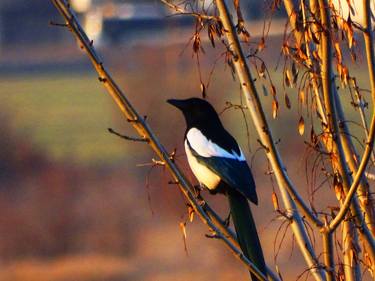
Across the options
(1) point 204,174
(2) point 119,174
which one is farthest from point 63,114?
(1) point 204,174

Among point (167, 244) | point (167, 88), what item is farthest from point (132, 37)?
point (167, 244)

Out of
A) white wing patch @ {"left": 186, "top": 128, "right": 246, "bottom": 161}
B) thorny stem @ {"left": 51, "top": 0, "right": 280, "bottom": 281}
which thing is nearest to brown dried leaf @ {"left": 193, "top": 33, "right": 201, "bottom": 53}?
thorny stem @ {"left": 51, "top": 0, "right": 280, "bottom": 281}

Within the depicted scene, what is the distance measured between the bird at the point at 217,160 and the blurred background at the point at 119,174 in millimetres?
114

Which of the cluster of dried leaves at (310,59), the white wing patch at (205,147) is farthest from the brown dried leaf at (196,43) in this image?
the white wing patch at (205,147)

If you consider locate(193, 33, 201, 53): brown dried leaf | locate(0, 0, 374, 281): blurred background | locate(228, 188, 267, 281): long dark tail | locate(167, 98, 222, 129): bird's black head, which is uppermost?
locate(0, 0, 374, 281): blurred background

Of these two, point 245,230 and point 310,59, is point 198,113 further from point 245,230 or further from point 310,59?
point 310,59

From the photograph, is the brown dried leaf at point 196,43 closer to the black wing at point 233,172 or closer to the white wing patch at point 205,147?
the black wing at point 233,172

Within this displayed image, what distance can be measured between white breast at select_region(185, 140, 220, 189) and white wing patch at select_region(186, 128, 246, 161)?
2cm

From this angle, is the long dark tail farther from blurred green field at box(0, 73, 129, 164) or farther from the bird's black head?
blurred green field at box(0, 73, 129, 164)

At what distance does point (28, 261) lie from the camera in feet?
28.7

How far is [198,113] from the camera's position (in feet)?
11.8

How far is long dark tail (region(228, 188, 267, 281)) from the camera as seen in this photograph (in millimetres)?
2693

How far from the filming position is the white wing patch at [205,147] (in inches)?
132

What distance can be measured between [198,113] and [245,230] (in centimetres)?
77
